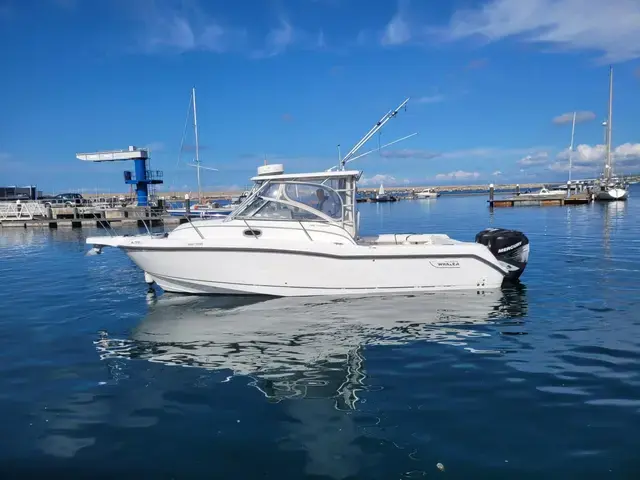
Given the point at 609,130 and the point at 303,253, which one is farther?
the point at 609,130

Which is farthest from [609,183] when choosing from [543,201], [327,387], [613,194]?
[327,387]

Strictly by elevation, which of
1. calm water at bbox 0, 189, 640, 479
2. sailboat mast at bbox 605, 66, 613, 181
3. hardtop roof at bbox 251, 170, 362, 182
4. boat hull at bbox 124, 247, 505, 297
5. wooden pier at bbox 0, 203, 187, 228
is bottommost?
calm water at bbox 0, 189, 640, 479

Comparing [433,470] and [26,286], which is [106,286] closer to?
[26,286]

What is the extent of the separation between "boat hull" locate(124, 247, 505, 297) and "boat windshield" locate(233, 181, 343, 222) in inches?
45.0

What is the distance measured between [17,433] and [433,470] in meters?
3.98

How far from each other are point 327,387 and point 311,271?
4388 mm

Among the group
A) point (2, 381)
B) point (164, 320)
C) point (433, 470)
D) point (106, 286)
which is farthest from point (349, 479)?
point (106, 286)

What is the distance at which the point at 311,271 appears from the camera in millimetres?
9727

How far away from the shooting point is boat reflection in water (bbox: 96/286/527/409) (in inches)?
233

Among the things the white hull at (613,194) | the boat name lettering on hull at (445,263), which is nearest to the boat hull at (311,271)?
the boat name lettering on hull at (445,263)

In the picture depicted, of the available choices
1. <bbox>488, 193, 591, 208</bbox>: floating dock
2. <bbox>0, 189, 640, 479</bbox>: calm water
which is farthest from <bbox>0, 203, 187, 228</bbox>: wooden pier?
<bbox>488, 193, 591, 208</bbox>: floating dock

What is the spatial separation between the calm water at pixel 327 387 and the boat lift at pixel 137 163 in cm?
3400

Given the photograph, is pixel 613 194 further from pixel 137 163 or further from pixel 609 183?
pixel 137 163

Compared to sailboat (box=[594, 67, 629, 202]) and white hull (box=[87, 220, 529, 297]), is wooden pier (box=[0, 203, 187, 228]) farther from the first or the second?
sailboat (box=[594, 67, 629, 202])
